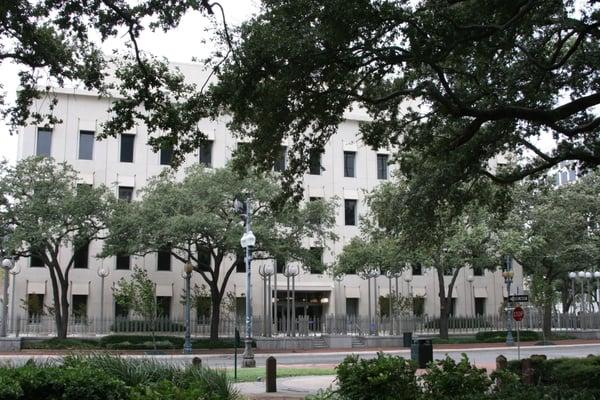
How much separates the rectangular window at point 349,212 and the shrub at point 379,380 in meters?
41.4

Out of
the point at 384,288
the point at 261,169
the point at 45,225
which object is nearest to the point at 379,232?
the point at 384,288

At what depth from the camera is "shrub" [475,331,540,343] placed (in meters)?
42.5

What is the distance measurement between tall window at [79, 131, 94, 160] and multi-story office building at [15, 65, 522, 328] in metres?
0.07

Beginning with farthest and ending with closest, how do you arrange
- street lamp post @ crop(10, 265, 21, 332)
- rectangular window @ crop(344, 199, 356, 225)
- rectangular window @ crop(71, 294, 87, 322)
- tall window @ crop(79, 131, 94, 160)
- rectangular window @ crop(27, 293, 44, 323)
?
1. rectangular window @ crop(344, 199, 356, 225)
2. tall window @ crop(79, 131, 94, 160)
3. rectangular window @ crop(71, 294, 87, 322)
4. rectangular window @ crop(27, 293, 44, 323)
5. street lamp post @ crop(10, 265, 21, 332)

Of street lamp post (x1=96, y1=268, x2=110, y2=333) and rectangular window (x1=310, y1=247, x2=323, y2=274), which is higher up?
rectangular window (x1=310, y1=247, x2=323, y2=274)

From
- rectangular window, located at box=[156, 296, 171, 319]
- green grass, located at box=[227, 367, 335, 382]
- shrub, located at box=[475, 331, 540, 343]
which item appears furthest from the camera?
rectangular window, located at box=[156, 296, 171, 319]

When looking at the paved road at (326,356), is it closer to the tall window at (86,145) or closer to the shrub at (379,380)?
the shrub at (379,380)

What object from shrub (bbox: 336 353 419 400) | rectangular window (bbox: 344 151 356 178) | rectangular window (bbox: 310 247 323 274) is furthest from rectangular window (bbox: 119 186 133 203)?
shrub (bbox: 336 353 419 400)

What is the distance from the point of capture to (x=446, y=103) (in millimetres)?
13719

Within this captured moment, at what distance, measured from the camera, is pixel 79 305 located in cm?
4338

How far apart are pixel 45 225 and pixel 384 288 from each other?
26766mm

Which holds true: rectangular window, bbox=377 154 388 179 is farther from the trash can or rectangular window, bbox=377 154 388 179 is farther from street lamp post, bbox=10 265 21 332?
the trash can

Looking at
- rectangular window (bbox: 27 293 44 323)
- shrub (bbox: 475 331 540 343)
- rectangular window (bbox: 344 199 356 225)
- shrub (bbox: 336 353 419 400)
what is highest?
rectangular window (bbox: 344 199 356 225)

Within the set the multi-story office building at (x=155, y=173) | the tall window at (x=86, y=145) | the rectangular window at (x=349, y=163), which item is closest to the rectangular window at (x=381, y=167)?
the multi-story office building at (x=155, y=173)
